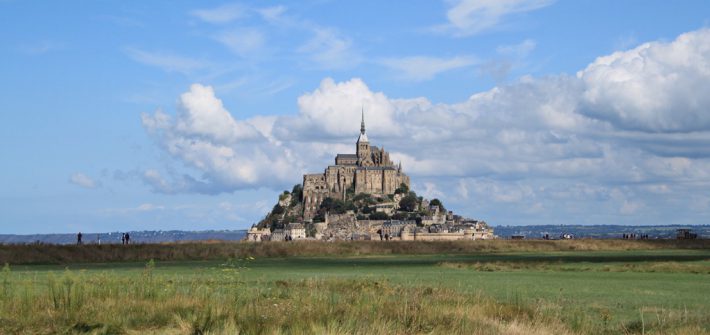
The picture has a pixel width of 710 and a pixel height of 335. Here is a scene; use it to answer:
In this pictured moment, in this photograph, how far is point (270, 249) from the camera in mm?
58031

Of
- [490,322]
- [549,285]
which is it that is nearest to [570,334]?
[490,322]

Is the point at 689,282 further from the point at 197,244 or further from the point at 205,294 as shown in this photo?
the point at 197,244

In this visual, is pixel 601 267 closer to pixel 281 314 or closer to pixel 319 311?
pixel 319 311

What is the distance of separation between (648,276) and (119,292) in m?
20.5

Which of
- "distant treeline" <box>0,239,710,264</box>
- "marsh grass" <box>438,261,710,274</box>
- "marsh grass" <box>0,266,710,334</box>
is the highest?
"distant treeline" <box>0,239,710,264</box>

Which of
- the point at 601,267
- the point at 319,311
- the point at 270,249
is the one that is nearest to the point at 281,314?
the point at 319,311

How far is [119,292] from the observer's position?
1867 centimetres

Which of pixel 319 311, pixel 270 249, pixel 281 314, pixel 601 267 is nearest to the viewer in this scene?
pixel 281 314

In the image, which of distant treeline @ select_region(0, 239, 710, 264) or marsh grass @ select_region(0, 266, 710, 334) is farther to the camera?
distant treeline @ select_region(0, 239, 710, 264)

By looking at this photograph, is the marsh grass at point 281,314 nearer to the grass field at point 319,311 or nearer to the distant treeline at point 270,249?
the grass field at point 319,311

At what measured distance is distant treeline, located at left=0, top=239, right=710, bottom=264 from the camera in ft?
157

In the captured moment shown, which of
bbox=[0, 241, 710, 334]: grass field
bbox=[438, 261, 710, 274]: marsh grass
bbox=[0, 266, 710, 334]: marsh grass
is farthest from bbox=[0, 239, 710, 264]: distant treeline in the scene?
bbox=[0, 266, 710, 334]: marsh grass

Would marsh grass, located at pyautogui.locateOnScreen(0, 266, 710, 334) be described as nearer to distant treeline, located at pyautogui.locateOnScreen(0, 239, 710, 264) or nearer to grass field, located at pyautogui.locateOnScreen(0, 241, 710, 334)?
grass field, located at pyautogui.locateOnScreen(0, 241, 710, 334)

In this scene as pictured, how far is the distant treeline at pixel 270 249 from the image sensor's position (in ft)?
157
